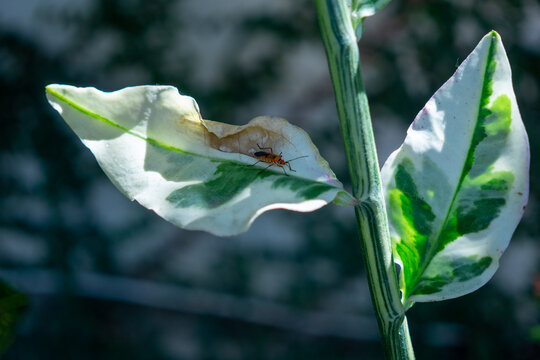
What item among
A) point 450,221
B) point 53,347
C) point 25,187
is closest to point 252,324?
point 53,347

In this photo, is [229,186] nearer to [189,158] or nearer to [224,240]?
[189,158]

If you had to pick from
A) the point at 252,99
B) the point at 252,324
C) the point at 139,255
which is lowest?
the point at 252,324

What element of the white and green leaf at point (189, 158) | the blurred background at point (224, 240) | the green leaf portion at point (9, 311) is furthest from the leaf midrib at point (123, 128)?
the blurred background at point (224, 240)

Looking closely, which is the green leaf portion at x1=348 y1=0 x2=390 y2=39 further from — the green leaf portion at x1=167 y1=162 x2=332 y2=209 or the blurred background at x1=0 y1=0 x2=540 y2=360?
the blurred background at x1=0 y1=0 x2=540 y2=360

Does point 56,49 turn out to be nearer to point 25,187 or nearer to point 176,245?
point 25,187

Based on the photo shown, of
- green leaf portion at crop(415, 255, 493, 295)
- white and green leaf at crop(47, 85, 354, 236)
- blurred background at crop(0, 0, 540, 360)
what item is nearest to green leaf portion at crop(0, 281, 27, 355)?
white and green leaf at crop(47, 85, 354, 236)

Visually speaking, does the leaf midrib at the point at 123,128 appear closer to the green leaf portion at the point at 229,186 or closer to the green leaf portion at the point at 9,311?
the green leaf portion at the point at 229,186
